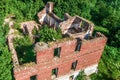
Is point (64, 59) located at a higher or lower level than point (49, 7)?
lower

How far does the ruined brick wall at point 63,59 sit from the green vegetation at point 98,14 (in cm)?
341

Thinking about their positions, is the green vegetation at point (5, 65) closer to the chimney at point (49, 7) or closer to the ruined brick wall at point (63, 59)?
the ruined brick wall at point (63, 59)

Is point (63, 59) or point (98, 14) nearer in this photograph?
point (63, 59)

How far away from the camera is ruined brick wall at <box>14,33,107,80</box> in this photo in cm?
2047

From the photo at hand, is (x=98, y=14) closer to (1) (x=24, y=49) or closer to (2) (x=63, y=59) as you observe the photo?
(1) (x=24, y=49)

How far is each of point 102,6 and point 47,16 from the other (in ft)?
38.2

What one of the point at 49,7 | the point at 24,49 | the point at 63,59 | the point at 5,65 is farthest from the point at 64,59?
the point at 49,7

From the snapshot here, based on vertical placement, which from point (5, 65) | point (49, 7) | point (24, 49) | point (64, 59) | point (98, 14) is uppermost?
point (49, 7)

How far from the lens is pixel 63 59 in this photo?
22.5 metres

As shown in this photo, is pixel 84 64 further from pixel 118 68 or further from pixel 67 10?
pixel 67 10

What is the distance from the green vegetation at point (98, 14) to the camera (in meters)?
27.8

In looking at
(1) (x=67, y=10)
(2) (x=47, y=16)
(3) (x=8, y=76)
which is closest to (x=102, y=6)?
(1) (x=67, y=10)

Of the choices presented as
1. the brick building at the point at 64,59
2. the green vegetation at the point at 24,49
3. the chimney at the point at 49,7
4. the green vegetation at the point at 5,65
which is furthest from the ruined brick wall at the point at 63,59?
the chimney at the point at 49,7

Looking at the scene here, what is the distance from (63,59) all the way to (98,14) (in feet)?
60.6
